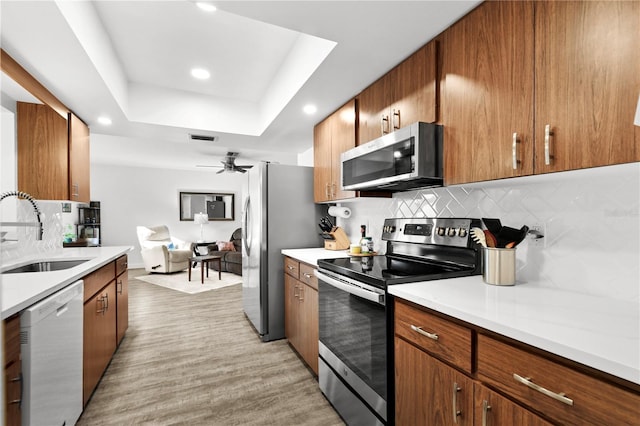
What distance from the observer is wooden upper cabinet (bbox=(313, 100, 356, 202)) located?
247cm

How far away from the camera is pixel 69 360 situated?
1.58m

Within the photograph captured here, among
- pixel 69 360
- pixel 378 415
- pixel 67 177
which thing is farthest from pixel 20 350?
pixel 67 177

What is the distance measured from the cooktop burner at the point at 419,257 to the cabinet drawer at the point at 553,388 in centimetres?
52

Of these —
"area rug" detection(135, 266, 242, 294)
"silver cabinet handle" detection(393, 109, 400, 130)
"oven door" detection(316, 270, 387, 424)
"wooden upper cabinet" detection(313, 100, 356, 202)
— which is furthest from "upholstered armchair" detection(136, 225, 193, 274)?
"silver cabinet handle" detection(393, 109, 400, 130)

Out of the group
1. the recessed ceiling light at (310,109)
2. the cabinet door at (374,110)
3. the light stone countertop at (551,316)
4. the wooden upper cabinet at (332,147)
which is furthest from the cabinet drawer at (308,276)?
the recessed ceiling light at (310,109)

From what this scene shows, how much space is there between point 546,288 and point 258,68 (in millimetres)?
2731

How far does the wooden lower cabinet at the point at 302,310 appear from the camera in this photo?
2.26 metres

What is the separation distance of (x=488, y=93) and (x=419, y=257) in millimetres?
1034

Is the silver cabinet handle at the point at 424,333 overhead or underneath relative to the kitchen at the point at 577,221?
underneath

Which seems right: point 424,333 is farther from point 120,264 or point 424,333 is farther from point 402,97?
point 120,264

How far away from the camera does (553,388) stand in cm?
79

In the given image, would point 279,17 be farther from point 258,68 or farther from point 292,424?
point 292,424

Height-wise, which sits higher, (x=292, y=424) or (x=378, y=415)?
(x=378, y=415)

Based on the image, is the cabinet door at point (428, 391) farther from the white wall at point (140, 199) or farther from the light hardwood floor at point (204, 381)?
the white wall at point (140, 199)
